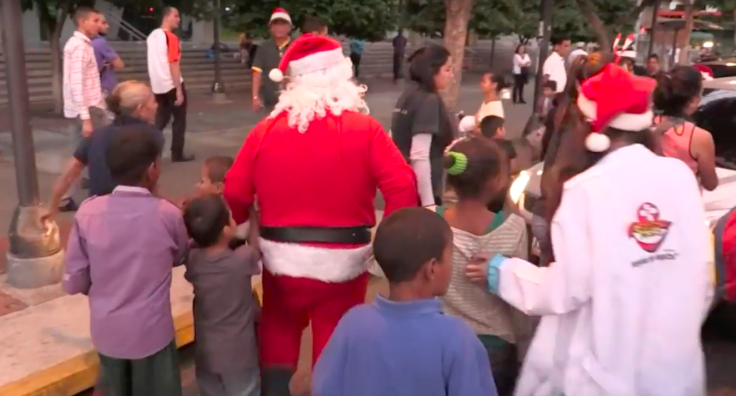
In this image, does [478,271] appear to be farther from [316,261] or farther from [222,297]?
→ [222,297]

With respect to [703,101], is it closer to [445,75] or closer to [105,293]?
[445,75]

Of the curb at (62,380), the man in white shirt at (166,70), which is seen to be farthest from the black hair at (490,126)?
the man in white shirt at (166,70)

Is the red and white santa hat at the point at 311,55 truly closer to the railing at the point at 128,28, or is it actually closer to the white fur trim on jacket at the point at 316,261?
the white fur trim on jacket at the point at 316,261

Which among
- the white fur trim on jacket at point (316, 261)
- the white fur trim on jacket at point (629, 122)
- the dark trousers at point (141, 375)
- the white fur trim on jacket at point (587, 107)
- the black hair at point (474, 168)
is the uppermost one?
the white fur trim on jacket at point (587, 107)

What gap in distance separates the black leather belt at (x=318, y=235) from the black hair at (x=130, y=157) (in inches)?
22.6

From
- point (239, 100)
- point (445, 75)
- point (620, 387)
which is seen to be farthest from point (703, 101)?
point (239, 100)

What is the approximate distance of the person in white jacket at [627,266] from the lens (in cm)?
219

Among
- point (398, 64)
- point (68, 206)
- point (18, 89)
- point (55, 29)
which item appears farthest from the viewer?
point (398, 64)

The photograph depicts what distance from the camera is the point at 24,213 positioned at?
4875 millimetres

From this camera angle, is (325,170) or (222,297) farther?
(222,297)

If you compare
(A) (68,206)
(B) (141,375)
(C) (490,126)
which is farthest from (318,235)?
(A) (68,206)

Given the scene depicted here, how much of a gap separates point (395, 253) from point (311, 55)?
126 cm

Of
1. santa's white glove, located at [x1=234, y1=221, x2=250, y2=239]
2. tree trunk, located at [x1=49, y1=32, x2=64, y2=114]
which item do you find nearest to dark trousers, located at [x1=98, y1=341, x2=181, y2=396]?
santa's white glove, located at [x1=234, y1=221, x2=250, y2=239]

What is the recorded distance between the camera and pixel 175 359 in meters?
3.28
